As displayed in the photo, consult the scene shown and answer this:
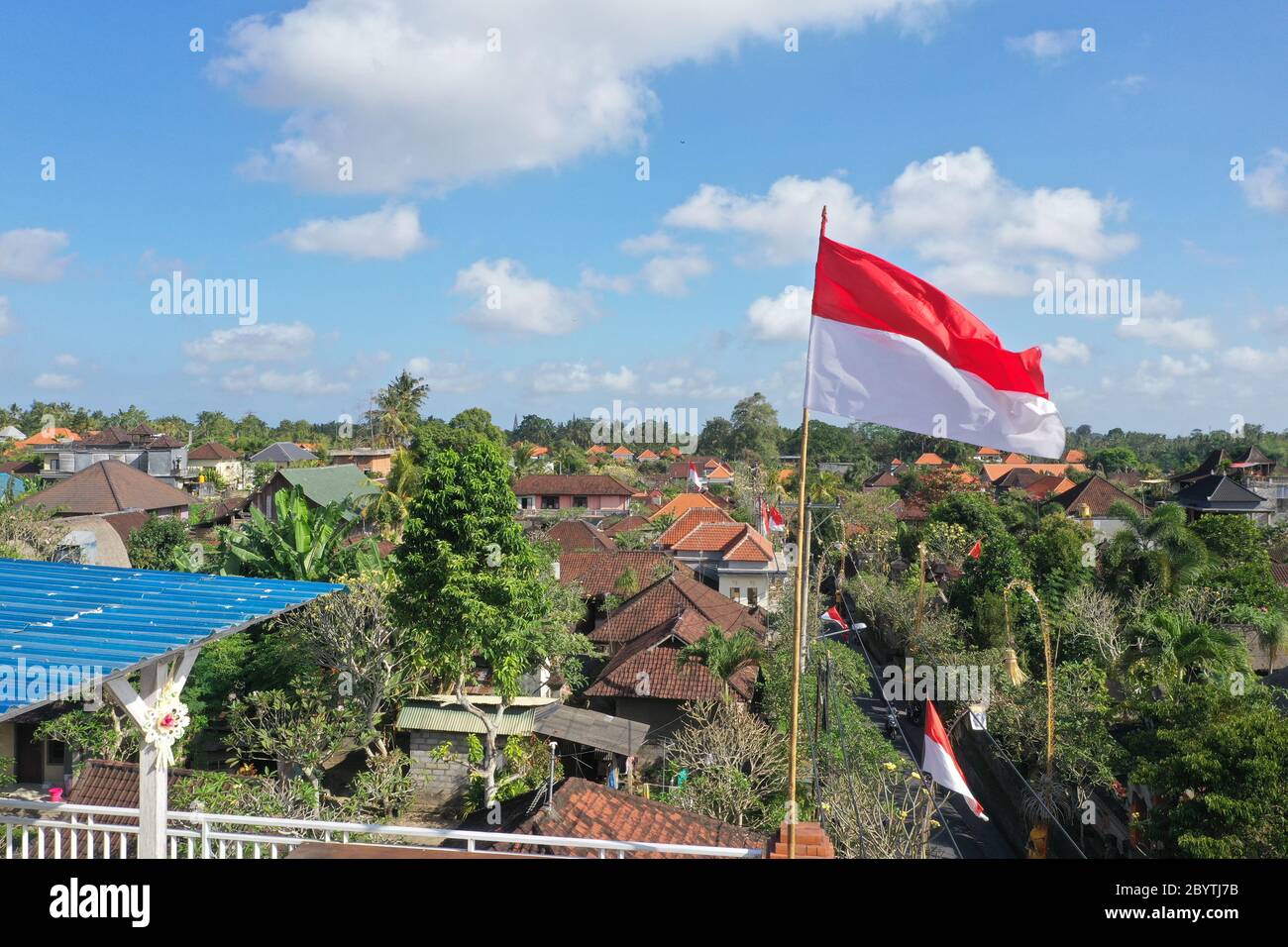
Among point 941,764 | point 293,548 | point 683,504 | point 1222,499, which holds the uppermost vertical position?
point 1222,499

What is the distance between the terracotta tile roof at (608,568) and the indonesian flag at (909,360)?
2413 cm

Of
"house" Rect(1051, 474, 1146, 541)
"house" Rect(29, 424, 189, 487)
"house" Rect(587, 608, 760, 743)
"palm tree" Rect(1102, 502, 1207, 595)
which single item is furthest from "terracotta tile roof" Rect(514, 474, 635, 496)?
"house" Rect(587, 608, 760, 743)

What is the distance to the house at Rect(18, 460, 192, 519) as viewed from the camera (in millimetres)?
36656

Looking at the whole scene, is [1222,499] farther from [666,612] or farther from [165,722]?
[165,722]

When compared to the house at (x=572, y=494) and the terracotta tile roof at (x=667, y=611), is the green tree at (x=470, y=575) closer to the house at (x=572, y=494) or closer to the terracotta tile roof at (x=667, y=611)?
the terracotta tile roof at (x=667, y=611)

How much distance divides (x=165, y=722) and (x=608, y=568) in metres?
26.6

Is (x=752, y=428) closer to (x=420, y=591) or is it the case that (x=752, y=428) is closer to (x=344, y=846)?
(x=420, y=591)

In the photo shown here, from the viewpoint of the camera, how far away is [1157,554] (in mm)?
26031

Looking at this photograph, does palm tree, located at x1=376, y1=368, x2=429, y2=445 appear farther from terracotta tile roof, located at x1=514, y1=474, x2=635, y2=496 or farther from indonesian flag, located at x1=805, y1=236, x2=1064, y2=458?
indonesian flag, located at x1=805, y1=236, x2=1064, y2=458

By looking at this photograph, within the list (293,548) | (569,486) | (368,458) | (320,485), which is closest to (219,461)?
(368,458)

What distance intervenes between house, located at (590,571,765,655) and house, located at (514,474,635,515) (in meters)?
28.6
